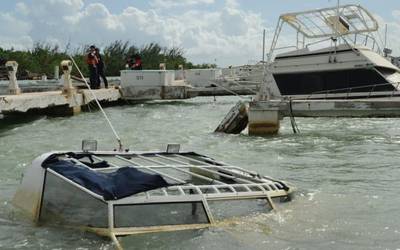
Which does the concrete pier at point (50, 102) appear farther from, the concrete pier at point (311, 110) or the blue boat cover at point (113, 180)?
the blue boat cover at point (113, 180)

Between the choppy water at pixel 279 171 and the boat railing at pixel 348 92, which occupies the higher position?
the boat railing at pixel 348 92

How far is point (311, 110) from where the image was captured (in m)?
17.3

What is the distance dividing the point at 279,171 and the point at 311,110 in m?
6.20

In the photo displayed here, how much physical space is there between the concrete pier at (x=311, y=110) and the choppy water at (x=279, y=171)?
1.98 ft

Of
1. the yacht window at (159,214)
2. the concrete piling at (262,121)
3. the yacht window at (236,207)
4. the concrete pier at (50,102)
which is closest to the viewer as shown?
the yacht window at (159,214)

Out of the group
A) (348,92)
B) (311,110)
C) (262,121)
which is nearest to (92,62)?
(262,121)

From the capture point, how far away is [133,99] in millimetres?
31031

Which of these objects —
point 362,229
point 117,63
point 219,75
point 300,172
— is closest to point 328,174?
point 300,172

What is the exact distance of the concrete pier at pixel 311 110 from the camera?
16.7 meters

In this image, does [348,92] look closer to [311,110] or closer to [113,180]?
[311,110]

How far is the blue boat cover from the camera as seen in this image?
614 centimetres

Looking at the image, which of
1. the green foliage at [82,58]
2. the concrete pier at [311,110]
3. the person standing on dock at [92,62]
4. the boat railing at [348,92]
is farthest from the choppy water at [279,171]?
the green foliage at [82,58]

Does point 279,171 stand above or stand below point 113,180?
below

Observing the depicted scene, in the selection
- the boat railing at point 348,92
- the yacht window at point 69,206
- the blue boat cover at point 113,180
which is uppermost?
the boat railing at point 348,92
